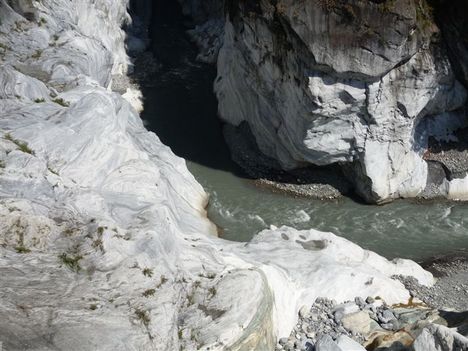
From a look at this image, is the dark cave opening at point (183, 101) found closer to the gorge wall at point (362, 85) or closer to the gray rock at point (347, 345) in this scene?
the gorge wall at point (362, 85)

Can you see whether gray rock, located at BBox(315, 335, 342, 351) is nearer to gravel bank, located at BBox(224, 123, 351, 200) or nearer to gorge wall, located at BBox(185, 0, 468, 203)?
gorge wall, located at BBox(185, 0, 468, 203)

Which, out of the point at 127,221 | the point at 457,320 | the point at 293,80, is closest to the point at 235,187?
the point at 293,80

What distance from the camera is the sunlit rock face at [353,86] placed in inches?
729

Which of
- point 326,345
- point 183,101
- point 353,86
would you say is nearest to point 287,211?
point 353,86

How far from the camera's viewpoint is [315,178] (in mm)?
22219

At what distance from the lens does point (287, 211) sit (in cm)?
2066

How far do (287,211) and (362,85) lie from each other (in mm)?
5712

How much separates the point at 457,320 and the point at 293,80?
11.2 m

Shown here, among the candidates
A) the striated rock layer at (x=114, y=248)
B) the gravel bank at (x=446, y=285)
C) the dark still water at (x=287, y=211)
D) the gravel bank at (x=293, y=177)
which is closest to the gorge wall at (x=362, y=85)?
the gravel bank at (x=293, y=177)

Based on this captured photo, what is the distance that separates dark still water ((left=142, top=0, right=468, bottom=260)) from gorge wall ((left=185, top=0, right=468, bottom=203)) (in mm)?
1155

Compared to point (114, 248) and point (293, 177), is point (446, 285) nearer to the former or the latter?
point (293, 177)

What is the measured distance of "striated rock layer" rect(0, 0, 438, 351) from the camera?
9625 mm

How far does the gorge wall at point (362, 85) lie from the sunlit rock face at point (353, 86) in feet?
0.13

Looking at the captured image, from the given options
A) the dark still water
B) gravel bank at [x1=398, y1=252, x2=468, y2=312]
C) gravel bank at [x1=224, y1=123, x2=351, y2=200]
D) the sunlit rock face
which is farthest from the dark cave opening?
gravel bank at [x1=398, y1=252, x2=468, y2=312]
